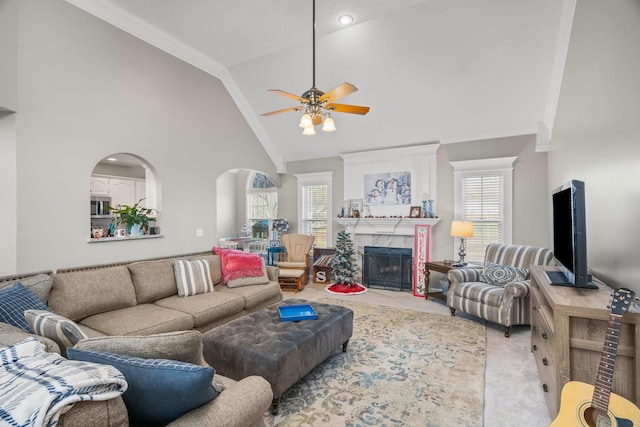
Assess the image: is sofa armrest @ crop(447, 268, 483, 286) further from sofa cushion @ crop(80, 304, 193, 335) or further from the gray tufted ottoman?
sofa cushion @ crop(80, 304, 193, 335)

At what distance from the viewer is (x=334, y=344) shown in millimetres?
2795

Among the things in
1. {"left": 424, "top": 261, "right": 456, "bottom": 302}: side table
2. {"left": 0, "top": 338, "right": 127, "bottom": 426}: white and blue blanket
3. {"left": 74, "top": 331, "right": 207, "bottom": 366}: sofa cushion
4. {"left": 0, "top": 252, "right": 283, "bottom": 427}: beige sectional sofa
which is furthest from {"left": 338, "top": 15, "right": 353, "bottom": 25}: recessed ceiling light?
{"left": 0, "top": 338, "right": 127, "bottom": 426}: white and blue blanket

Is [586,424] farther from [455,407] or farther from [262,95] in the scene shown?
[262,95]

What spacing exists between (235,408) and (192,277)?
2641 millimetres

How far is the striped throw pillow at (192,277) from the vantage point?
11.7 ft

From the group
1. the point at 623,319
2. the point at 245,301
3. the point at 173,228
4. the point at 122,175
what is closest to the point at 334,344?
the point at 245,301

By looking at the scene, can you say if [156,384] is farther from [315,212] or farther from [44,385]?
[315,212]

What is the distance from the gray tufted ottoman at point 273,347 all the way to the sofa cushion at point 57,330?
1025 millimetres

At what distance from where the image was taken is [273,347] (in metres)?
2.27

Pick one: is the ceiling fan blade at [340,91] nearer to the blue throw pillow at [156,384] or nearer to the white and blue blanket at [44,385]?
the blue throw pillow at [156,384]

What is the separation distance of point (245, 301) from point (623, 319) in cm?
321

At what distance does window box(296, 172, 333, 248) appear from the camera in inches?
258

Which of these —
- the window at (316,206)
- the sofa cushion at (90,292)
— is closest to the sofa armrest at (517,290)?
the window at (316,206)

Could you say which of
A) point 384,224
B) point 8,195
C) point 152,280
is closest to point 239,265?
point 152,280
